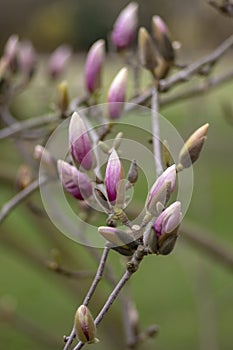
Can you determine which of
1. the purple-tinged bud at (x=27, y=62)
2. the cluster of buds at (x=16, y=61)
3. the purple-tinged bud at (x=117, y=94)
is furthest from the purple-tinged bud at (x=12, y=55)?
the purple-tinged bud at (x=117, y=94)

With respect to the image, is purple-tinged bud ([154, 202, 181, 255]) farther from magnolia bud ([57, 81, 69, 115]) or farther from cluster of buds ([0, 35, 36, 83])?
cluster of buds ([0, 35, 36, 83])

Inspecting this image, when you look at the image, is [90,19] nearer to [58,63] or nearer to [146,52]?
[58,63]

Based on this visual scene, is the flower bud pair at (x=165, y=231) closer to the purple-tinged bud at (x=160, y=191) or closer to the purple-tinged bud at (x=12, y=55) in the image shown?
the purple-tinged bud at (x=160, y=191)

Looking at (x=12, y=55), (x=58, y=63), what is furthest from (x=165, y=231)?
(x=58, y=63)

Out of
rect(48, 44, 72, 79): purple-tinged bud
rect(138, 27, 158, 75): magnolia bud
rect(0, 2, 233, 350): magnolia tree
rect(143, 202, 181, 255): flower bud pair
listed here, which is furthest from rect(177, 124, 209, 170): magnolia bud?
rect(48, 44, 72, 79): purple-tinged bud

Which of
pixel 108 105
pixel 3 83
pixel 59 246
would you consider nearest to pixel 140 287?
pixel 59 246

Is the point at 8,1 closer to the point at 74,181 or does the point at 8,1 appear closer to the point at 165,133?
the point at 165,133
